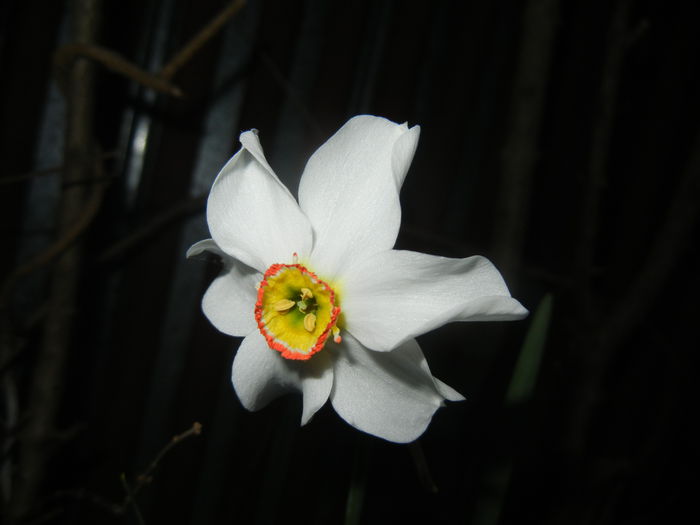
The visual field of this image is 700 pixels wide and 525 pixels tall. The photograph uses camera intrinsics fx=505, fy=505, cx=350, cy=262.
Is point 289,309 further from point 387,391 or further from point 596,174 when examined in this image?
point 596,174

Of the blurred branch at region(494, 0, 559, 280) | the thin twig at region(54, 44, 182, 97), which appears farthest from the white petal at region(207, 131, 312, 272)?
the blurred branch at region(494, 0, 559, 280)

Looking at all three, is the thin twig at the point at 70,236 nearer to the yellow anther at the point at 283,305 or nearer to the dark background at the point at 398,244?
the dark background at the point at 398,244

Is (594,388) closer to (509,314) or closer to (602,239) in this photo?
(509,314)

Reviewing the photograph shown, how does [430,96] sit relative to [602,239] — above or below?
above

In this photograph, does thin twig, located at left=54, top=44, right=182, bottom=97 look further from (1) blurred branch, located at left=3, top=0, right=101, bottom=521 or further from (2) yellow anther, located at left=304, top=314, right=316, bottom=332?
(2) yellow anther, located at left=304, top=314, right=316, bottom=332

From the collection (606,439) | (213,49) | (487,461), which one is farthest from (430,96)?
(606,439)

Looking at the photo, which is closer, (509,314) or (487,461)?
(509,314)
